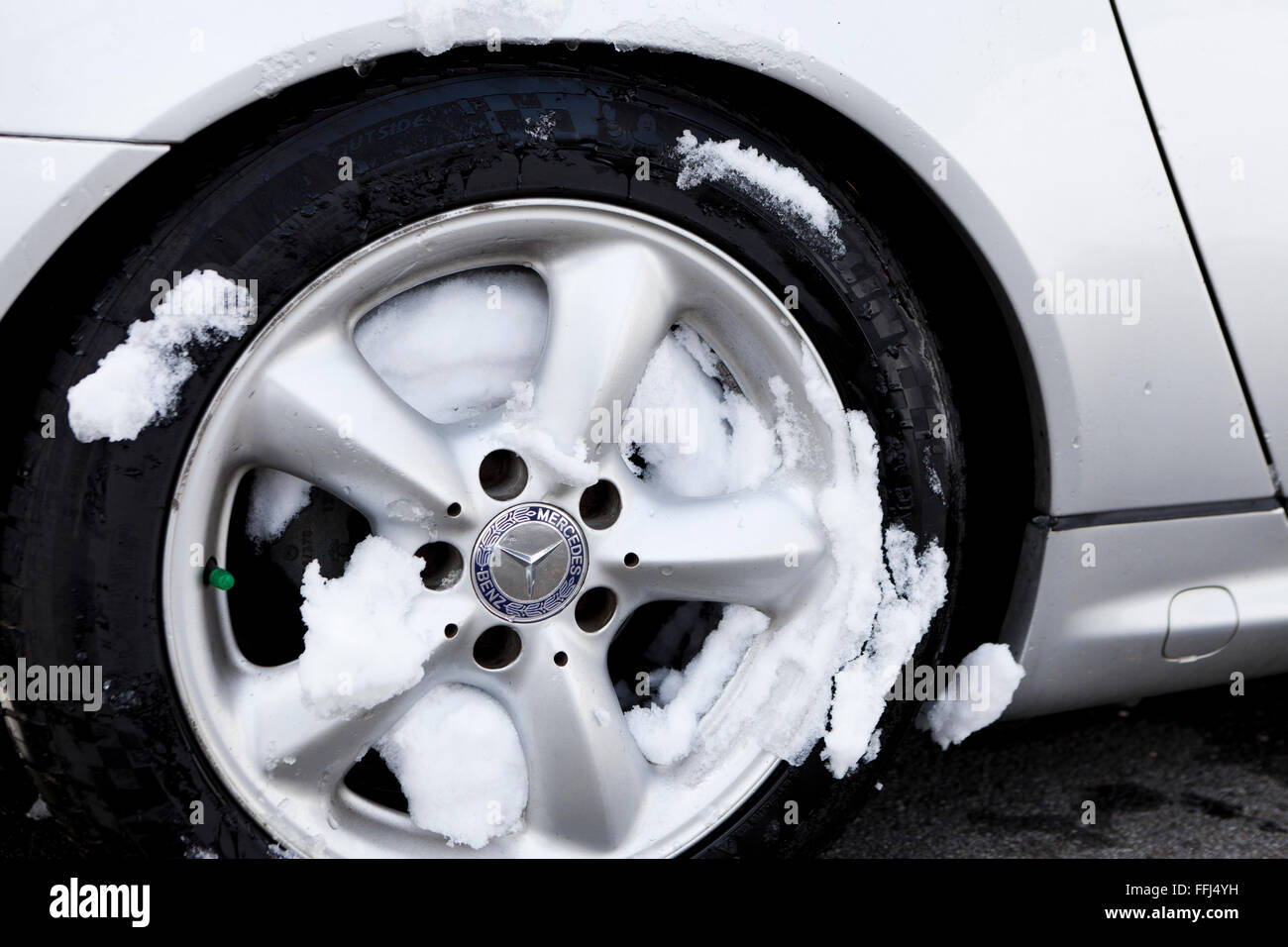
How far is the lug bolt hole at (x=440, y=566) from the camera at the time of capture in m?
1.23

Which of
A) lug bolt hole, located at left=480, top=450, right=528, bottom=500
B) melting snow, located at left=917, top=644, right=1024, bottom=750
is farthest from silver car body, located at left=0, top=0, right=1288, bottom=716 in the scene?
lug bolt hole, located at left=480, top=450, right=528, bottom=500

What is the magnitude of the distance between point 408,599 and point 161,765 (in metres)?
0.29

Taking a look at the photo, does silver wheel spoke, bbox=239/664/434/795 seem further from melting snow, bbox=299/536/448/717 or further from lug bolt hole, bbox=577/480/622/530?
lug bolt hole, bbox=577/480/622/530

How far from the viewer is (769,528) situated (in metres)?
1.34

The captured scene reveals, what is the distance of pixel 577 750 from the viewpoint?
1.28 m

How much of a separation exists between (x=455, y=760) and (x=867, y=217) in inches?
29.9

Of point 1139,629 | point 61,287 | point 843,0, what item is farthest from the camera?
point 1139,629

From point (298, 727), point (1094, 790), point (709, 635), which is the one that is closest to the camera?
point (298, 727)

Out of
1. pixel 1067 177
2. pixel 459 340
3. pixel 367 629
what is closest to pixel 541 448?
pixel 459 340

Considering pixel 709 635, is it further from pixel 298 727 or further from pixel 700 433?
pixel 298 727

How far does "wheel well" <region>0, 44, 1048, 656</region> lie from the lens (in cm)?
109

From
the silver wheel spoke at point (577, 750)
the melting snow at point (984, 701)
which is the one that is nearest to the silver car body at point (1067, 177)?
the melting snow at point (984, 701)
